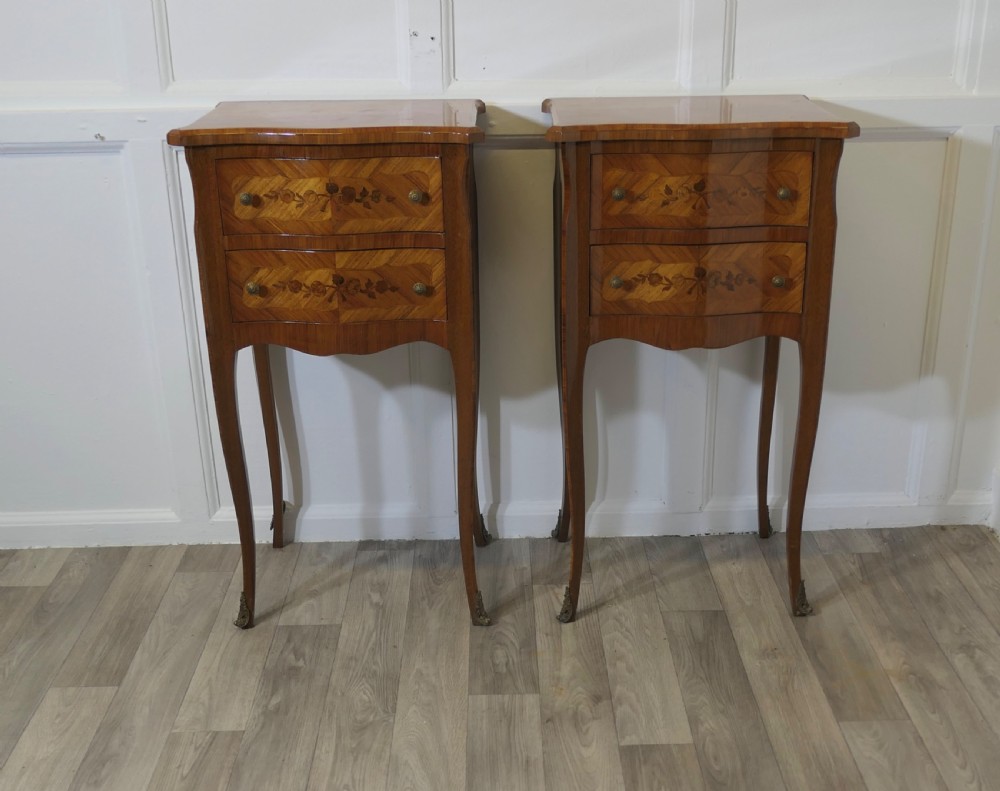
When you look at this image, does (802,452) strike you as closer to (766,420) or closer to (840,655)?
(766,420)

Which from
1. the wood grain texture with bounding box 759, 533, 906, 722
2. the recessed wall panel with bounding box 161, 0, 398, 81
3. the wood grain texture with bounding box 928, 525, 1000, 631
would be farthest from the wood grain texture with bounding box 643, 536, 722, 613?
the recessed wall panel with bounding box 161, 0, 398, 81

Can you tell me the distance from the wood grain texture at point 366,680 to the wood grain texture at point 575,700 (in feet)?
0.89

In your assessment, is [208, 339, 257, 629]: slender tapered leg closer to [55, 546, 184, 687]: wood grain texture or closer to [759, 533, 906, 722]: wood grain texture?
[55, 546, 184, 687]: wood grain texture

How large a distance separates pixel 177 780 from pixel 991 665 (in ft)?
4.76

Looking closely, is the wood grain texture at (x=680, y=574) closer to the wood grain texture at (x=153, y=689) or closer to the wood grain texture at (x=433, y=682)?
the wood grain texture at (x=433, y=682)

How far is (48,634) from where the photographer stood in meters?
2.08

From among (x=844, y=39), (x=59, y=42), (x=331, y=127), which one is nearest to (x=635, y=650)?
(x=331, y=127)

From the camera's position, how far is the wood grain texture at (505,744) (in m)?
1.67

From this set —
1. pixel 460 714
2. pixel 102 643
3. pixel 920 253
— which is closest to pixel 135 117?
pixel 102 643

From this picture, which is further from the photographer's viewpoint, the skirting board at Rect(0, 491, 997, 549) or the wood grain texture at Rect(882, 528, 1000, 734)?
the skirting board at Rect(0, 491, 997, 549)

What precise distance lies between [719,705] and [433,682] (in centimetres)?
51

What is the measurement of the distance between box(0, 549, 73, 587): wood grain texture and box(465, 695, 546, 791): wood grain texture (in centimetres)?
106

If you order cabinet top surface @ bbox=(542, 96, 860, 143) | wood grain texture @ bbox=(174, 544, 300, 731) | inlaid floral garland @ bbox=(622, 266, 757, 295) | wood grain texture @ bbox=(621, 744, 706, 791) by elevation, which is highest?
cabinet top surface @ bbox=(542, 96, 860, 143)

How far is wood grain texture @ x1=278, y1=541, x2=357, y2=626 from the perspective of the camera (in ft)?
7.00
